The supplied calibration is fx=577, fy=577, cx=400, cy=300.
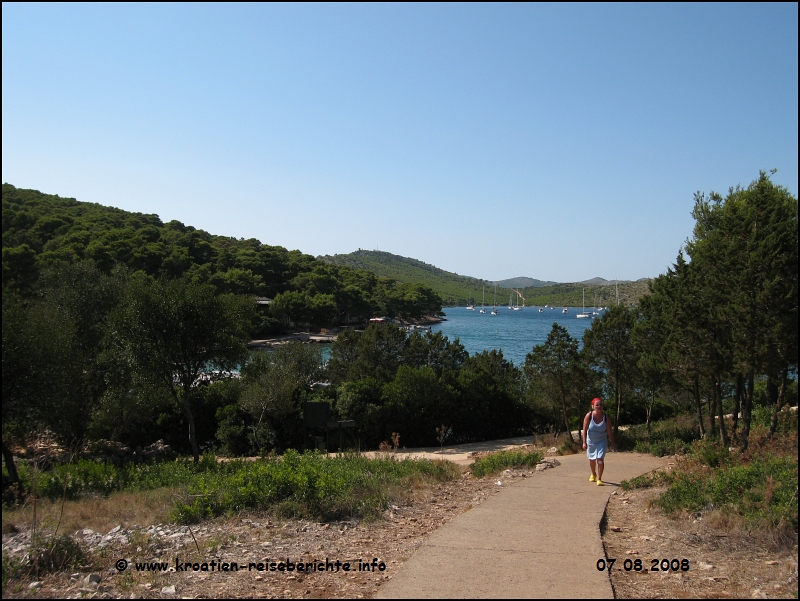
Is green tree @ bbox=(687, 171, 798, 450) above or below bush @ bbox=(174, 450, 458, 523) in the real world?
above

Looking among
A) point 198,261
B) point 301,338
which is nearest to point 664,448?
point 301,338

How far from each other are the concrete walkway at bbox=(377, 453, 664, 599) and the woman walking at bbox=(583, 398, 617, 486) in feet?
3.92

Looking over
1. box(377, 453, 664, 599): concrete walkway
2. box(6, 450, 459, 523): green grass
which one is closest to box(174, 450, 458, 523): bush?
box(6, 450, 459, 523): green grass

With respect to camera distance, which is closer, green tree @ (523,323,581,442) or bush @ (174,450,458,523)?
bush @ (174,450,458,523)

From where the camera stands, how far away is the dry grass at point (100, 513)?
25.1 feet

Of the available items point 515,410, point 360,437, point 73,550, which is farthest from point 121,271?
point 73,550

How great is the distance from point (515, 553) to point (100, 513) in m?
6.61

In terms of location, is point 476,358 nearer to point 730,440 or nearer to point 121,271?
point 121,271

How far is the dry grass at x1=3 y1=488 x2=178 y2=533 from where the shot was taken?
764 centimetres

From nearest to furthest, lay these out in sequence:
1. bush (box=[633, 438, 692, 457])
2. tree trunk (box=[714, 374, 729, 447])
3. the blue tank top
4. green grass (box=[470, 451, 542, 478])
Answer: the blue tank top, green grass (box=[470, 451, 542, 478]), tree trunk (box=[714, 374, 729, 447]), bush (box=[633, 438, 692, 457])

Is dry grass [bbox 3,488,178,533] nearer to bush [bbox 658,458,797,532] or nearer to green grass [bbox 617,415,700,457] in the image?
bush [bbox 658,458,797,532]

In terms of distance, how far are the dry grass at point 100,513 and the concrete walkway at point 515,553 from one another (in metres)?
4.20

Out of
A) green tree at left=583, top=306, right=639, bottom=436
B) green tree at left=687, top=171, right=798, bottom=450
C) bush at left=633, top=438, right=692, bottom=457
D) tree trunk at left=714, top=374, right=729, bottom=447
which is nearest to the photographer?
green tree at left=687, top=171, right=798, bottom=450

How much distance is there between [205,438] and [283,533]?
72.8 feet
